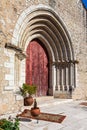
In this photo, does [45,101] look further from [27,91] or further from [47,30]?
[47,30]

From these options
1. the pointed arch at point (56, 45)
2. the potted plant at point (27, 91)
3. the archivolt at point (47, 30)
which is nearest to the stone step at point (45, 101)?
the potted plant at point (27, 91)

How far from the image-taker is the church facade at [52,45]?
689 cm

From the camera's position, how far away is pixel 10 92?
5.81 meters

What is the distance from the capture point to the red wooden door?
8.69 metres

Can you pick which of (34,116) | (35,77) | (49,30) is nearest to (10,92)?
(34,116)

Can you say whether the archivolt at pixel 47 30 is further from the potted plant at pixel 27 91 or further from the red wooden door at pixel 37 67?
the potted plant at pixel 27 91

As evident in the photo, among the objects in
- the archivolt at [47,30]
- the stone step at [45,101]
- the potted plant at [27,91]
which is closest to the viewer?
the potted plant at [27,91]

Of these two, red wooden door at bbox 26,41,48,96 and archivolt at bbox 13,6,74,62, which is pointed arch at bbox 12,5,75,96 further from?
red wooden door at bbox 26,41,48,96

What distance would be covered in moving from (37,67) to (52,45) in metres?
1.39

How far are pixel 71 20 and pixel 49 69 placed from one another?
2478 millimetres

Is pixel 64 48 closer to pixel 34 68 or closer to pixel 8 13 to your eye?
pixel 34 68

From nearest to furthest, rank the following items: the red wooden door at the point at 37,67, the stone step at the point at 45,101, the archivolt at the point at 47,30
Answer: the archivolt at the point at 47,30
the stone step at the point at 45,101
the red wooden door at the point at 37,67

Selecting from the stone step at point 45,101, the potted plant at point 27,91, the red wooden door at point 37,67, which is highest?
the red wooden door at point 37,67

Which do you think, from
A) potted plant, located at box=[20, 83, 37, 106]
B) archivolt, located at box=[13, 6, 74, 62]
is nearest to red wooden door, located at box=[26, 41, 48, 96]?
archivolt, located at box=[13, 6, 74, 62]
